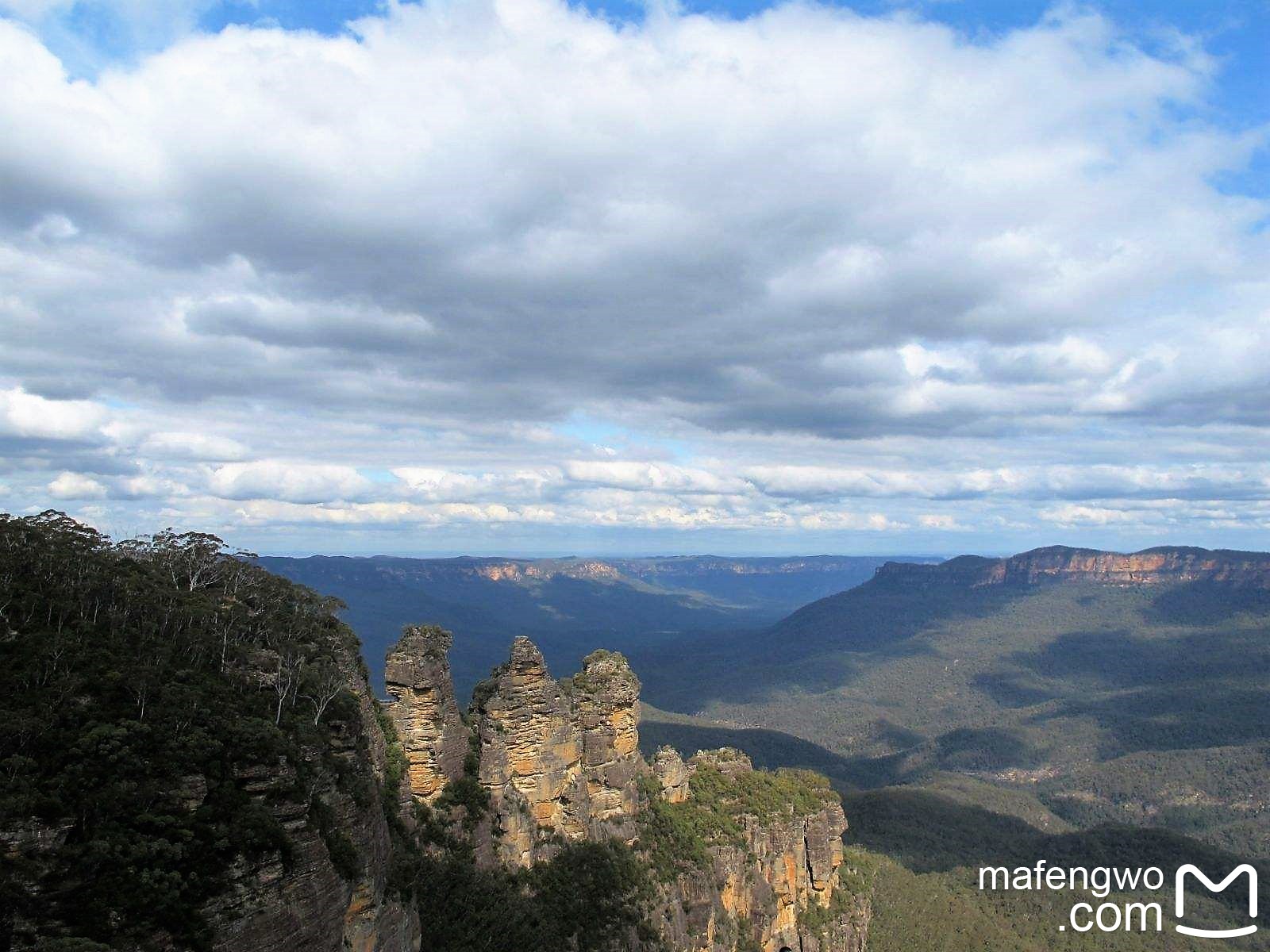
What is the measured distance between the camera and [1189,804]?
181m

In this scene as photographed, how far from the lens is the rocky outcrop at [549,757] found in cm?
3828

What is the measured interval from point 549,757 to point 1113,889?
4132 inches

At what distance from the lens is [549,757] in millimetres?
40281

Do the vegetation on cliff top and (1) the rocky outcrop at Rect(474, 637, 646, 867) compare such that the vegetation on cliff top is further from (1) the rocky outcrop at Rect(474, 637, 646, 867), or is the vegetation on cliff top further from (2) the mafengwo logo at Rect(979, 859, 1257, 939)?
(2) the mafengwo logo at Rect(979, 859, 1257, 939)

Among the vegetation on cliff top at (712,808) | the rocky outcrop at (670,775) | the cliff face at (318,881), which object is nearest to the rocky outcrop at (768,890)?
the vegetation on cliff top at (712,808)

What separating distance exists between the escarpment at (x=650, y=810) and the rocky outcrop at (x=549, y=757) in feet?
0.24

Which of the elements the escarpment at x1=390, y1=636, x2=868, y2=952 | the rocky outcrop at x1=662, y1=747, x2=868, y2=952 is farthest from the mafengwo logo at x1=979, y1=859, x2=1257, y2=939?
the escarpment at x1=390, y1=636, x2=868, y2=952

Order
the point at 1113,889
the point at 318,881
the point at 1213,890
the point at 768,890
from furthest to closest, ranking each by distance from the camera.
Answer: the point at 1113,889, the point at 1213,890, the point at 768,890, the point at 318,881

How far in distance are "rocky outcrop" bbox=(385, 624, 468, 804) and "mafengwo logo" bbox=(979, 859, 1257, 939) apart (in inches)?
3473

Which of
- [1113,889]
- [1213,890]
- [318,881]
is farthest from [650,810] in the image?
[1113,889]

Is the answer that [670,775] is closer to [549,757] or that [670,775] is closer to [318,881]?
[549,757]

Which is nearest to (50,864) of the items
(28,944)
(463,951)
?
(28,944)

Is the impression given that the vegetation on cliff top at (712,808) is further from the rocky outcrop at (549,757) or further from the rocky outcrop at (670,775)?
the rocky outcrop at (549,757)

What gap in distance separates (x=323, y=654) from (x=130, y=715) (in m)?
8.14
